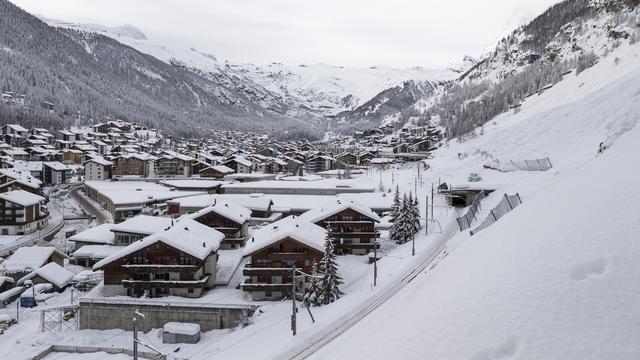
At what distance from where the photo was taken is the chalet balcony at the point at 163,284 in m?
36.0

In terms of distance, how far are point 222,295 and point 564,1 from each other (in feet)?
677

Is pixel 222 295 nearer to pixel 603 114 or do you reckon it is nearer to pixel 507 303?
pixel 507 303

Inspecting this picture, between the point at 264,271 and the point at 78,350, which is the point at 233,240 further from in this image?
the point at 78,350

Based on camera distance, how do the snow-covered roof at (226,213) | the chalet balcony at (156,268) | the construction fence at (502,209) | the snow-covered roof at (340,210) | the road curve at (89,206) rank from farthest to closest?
the road curve at (89,206)
the snow-covered roof at (226,213)
the snow-covered roof at (340,210)
the chalet balcony at (156,268)
the construction fence at (502,209)

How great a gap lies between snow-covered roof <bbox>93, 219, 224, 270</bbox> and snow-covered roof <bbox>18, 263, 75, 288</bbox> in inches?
353

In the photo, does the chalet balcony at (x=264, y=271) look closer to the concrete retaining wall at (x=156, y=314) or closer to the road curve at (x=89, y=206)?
the concrete retaining wall at (x=156, y=314)

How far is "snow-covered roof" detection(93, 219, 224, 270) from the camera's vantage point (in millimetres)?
36250

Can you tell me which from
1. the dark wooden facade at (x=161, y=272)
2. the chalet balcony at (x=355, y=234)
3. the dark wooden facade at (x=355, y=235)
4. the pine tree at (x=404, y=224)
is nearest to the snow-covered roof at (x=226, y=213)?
the dark wooden facade at (x=355, y=235)

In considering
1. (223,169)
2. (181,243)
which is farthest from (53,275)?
(223,169)

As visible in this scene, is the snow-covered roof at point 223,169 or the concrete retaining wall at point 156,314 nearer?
the concrete retaining wall at point 156,314

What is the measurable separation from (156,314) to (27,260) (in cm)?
2164

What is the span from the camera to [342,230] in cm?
4581

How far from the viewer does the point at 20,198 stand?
6325cm

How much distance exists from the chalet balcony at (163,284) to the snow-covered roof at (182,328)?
371cm
